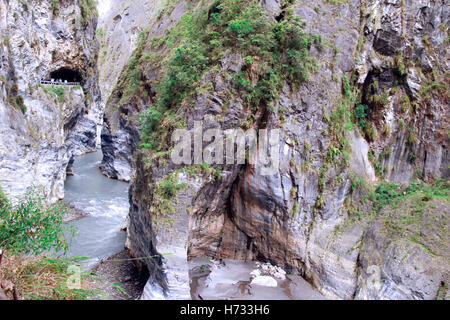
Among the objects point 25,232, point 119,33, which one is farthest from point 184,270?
point 119,33

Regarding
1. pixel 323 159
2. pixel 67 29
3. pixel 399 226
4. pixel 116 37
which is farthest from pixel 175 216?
pixel 116 37

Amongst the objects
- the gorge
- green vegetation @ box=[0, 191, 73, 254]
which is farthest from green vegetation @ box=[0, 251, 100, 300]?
the gorge

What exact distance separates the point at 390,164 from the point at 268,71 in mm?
7808

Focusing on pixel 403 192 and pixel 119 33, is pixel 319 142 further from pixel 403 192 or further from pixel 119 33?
pixel 119 33

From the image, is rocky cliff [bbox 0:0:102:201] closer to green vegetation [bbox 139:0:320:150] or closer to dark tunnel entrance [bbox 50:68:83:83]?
dark tunnel entrance [bbox 50:68:83:83]

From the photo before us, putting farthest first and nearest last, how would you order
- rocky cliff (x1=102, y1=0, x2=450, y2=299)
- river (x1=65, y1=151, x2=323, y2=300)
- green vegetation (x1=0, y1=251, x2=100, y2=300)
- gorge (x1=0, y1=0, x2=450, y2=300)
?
1. rocky cliff (x1=102, y1=0, x2=450, y2=299)
2. gorge (x1=0, y1=0, x2=450, y2=300)
3. river (x1=65, y1=151, x2=323, y2=300)
4. green vegetation (x1=0, y1=251, x2=100, y2=300)

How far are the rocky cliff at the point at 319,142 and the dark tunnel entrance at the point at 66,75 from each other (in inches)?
723

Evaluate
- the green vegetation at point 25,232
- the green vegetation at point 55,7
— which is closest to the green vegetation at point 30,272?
the green vegetation at point 25,232

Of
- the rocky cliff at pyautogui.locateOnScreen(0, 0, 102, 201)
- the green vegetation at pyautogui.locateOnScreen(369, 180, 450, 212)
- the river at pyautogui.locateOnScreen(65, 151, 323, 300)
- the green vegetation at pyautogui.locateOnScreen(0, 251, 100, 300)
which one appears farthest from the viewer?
the rocky cliff at pyautogui.locateOnScreen(0, 0, 102, 201)

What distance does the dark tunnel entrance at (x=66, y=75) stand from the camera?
81.9ft

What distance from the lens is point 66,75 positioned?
26.6 metres

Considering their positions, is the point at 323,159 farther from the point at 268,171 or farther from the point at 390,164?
the point at 390,164

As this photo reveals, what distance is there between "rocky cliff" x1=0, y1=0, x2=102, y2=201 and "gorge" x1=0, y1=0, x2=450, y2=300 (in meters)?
0.15

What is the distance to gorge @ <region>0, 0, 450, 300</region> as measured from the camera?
970 centimetres
